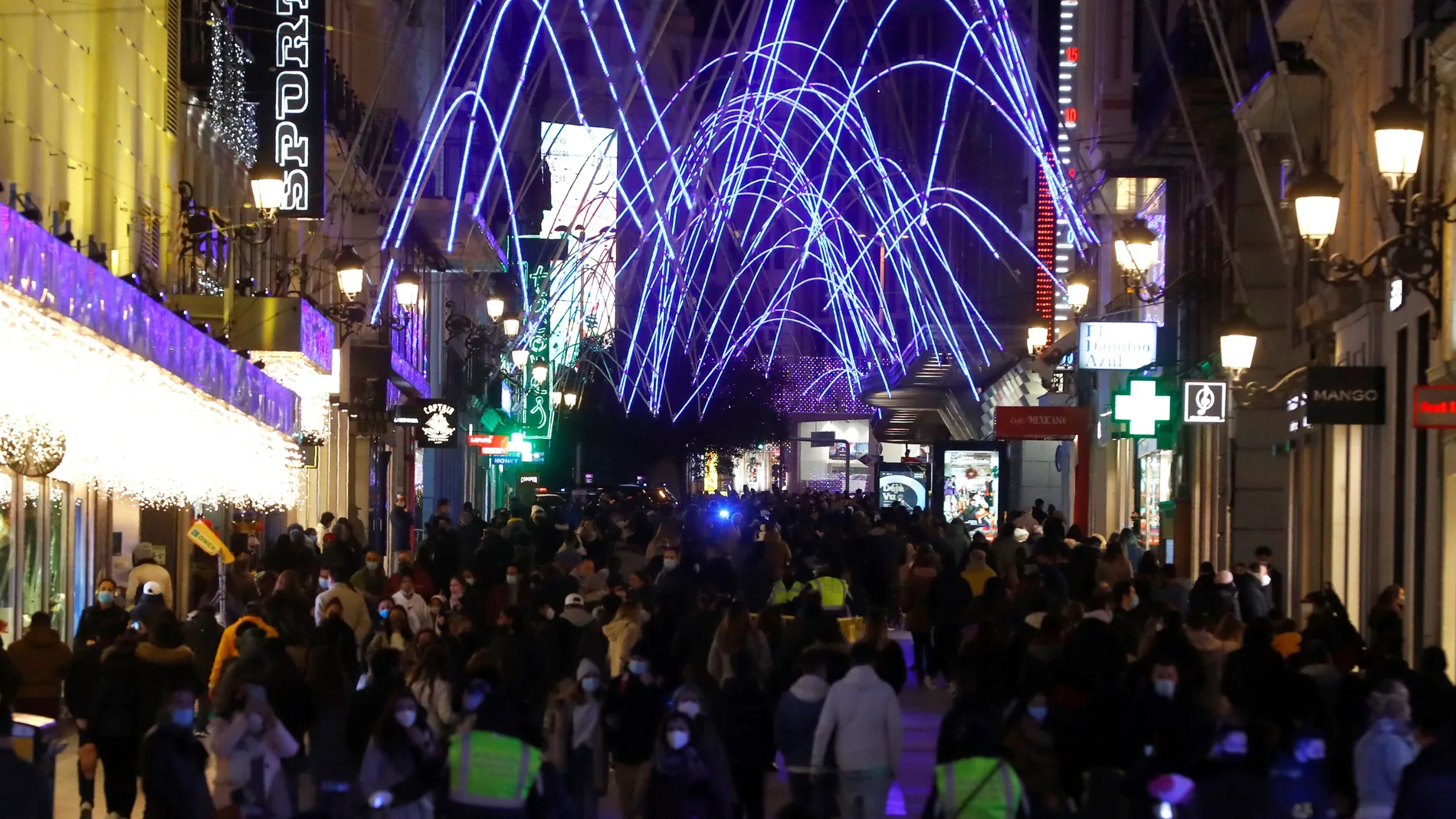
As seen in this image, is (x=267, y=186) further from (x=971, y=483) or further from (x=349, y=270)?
(x=971, y=483)

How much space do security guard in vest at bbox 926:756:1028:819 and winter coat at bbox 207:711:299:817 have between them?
3458 millimetres

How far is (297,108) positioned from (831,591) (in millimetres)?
10917

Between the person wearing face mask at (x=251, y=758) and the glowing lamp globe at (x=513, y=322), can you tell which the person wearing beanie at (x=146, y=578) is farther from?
the glowing lamp globe at (x=513, y=322)

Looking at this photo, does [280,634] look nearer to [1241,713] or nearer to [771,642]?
[771,642]

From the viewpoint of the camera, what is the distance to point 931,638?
23141 millimetres

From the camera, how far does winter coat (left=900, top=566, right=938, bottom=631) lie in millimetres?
22641

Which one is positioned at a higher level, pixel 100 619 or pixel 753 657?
pixel 100 619

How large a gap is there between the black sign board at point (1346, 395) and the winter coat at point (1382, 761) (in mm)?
11600

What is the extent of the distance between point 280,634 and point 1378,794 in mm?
8295

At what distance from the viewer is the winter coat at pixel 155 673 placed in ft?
42.0

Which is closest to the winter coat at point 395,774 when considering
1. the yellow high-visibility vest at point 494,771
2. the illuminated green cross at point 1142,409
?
the yellow high-visibility vest at point 494,771

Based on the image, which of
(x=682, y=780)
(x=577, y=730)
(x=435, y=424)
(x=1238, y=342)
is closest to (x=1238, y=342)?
(x=1238, y=342)

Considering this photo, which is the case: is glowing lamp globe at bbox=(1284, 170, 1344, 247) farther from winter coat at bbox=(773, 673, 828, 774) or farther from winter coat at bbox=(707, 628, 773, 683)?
winter coat at bbox=(773, 673, 828, 774)

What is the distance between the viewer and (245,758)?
11203mm
